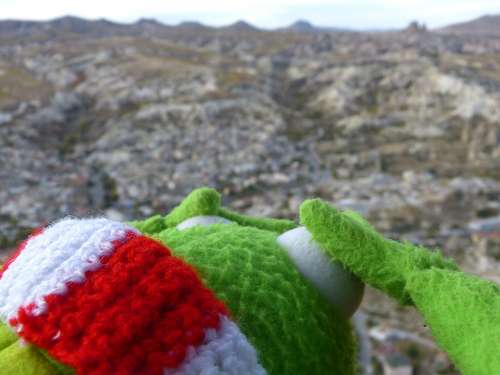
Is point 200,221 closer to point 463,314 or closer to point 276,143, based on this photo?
point 463,314

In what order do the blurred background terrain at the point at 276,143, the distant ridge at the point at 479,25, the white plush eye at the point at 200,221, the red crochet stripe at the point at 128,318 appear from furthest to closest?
the distant ridge at the point at 479,25
the blurred background terrain at the point at 276,143
the white plush eye at the point at 200,221
the red crochet stripe at the point at 128,318

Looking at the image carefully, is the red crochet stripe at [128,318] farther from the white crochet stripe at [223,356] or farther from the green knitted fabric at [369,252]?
the green knitted fabric at [369,252]

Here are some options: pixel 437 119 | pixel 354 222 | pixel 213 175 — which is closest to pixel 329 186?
pixel 213 175

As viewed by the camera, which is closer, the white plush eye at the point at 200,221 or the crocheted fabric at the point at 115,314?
the crocheted fabric at the point at 115,314

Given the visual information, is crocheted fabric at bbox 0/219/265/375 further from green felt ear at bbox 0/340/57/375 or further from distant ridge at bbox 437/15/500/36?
distant ridge at bbox 437/15/500/36

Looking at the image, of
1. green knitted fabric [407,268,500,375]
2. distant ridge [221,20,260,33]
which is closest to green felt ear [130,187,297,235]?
green knitted fabric [407,268,500,375]

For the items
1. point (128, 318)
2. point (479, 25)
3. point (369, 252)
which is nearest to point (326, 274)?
point (369, 252)

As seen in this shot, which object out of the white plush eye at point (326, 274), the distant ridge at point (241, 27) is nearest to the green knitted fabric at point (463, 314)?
the white plush eye at point (326, 274)
